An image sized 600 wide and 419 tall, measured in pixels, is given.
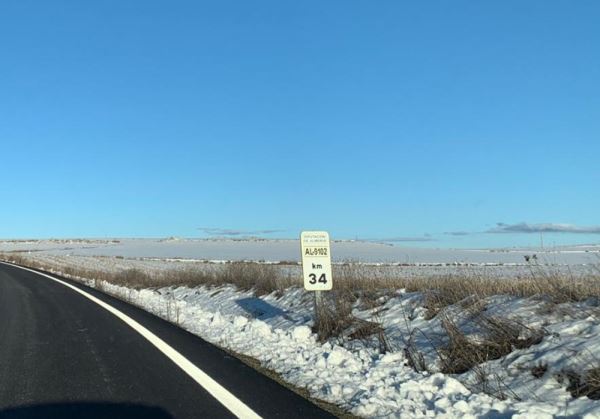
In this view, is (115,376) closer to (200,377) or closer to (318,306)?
(200,377)

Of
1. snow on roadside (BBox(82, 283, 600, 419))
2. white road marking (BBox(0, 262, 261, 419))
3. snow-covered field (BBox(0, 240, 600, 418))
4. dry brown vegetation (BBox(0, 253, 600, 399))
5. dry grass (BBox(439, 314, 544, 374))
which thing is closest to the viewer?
snow on roadside (BBox(82, 283, 600, 419))

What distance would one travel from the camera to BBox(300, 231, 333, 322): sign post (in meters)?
10.7

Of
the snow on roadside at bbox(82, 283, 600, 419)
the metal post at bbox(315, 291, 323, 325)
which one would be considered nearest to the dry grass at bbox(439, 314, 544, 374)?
the snow on roadside at bbox(82, 283, 600, 419)

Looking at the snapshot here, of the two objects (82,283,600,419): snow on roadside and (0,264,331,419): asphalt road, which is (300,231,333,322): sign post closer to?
(82,283,600,419): snow on roadside

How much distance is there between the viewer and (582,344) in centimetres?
617

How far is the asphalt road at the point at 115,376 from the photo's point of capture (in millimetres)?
5980

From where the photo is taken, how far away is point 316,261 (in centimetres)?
1084

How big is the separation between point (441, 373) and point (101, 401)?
3.96 meters

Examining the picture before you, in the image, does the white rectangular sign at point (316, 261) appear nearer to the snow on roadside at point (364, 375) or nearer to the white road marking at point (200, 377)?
the snow on roadside at point (364, 375)

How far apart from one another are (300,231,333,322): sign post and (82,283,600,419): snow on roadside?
866 mm

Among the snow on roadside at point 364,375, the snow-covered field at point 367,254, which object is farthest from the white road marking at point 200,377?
the snow-covered field at point 367,254

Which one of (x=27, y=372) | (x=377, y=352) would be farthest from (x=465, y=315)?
(x=27, y=372)

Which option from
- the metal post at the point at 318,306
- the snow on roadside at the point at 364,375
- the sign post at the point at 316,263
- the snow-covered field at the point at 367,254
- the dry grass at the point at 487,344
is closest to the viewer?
the snow on roadside at the point at 364,375

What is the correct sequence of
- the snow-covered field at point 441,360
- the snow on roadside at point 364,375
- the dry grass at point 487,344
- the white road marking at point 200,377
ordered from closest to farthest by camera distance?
the snow on roadside at point 364,375, the snow-covered field at point 441,360, the white road marking at point 200,377, the dry grass at point 487,344
